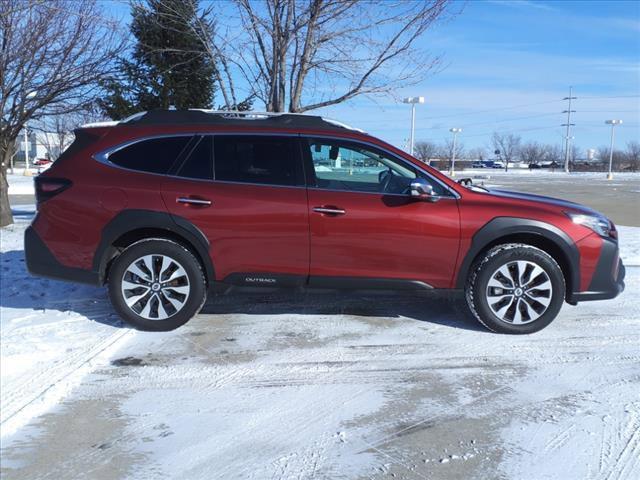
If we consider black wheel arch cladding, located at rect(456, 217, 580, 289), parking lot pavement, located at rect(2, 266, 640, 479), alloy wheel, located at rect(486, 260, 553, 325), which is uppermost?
black wheel arch cladding, located at rect(456, 217, 580, 289)

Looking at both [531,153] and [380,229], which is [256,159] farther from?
[531,153]

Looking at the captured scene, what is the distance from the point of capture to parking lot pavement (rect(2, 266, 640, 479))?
9.59 ft

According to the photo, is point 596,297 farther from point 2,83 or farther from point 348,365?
point 2,83

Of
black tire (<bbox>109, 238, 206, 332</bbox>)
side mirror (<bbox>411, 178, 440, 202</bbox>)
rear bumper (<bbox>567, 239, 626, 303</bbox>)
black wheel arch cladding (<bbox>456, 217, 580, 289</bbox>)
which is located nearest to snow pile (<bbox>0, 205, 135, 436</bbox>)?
black tire (<bbox>109, 238, 206, 332</bbox>)

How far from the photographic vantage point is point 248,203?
4.70 meters

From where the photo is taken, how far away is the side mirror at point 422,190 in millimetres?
4594

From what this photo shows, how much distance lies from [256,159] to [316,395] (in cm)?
215

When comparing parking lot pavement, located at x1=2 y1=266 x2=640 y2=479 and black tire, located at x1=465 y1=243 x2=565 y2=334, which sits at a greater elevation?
black tire, located at x1=465 y1=243 x2=565 y2=334

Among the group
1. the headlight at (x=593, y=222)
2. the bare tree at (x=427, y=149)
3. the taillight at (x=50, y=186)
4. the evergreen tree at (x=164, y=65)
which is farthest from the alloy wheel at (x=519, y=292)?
the bare tree at (x=427, y=149)

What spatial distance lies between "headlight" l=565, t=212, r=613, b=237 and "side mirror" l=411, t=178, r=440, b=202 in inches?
48.7

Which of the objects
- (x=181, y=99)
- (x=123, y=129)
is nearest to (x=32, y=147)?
(x=181, y=99)

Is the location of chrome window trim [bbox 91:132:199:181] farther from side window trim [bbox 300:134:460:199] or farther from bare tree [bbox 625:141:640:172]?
bare tree [bbox 625:141:640:172]

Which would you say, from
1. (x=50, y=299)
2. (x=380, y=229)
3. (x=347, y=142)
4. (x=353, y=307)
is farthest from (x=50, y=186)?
(x=353, y=307)

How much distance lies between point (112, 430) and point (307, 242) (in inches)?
83.6
